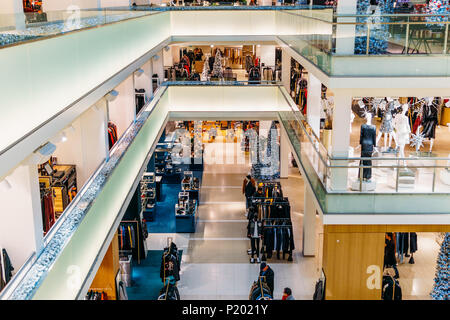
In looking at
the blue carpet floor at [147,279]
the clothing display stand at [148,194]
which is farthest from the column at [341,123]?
the clothing display stand at [148,194]

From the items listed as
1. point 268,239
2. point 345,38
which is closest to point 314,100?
point 268,239

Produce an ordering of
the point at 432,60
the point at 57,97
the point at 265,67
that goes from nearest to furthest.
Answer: the point at 57,97
the point at 432,60
the point at 265,67

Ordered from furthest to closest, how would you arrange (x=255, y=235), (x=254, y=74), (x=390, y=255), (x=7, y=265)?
(x=254, y=74) < (x=255, y=235) < (x=390, y=255) < (x=7, y=265)

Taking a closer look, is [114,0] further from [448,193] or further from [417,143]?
[448,193]

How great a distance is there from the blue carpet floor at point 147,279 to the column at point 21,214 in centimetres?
607

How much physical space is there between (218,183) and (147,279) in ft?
23.8

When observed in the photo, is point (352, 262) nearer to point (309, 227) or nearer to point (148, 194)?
point (309, 227)

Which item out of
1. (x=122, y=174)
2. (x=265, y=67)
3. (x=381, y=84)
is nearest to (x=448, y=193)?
(x=381, y=84)

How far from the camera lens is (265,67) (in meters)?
18.7

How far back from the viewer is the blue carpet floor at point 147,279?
11125 mm

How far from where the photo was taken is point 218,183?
18.7 metres

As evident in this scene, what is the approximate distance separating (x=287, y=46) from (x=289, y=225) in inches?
169

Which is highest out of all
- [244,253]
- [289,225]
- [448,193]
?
[448,193]

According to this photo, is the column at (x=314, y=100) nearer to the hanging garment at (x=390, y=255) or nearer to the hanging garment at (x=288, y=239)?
the hanging garment at (x=288, y=239)
